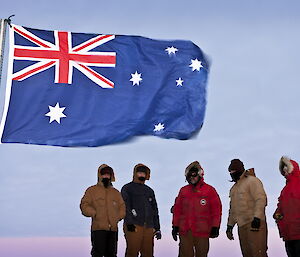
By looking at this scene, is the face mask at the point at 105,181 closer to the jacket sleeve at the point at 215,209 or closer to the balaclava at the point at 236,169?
the jacket sleeve at the point at 215,209

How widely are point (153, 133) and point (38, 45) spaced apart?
299cm

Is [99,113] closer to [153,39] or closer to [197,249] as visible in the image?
[153,39]

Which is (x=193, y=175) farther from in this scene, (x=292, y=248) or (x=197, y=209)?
(x=292, y=248)

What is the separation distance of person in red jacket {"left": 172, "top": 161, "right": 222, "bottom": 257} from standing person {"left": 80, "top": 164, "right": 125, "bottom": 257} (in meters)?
1.27

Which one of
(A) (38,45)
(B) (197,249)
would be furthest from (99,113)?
(B) (197,249)

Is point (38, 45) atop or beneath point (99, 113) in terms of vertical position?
atop

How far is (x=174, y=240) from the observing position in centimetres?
1202

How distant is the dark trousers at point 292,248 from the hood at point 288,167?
1311 millimetres

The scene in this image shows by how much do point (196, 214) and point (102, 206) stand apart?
6.61 ft

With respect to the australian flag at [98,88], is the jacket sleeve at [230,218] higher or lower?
lower

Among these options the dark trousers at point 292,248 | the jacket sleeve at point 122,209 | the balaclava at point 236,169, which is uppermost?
the balaclava at point 236,169

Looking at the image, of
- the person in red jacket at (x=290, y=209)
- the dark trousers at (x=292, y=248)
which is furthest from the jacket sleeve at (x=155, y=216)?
the dark trousers at (x=292, y=248)

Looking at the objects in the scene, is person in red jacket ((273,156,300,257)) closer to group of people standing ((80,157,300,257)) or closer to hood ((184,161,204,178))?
group of people standing ((80,157,300,257))

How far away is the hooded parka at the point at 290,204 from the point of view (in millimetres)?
10789
